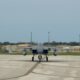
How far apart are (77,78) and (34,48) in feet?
66.5

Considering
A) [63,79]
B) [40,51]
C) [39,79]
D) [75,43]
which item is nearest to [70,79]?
[63,79]

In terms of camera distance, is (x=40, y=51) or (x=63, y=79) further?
(x=40, y=51)

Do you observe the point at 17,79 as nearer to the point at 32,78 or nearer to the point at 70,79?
the point at 32,78

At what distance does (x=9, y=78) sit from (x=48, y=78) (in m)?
2.09

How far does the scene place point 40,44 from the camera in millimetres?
40812

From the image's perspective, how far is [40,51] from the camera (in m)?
40.1

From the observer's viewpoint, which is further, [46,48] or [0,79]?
[46,48]

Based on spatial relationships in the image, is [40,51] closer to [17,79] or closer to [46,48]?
[46,48]

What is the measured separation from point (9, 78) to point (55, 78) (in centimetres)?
248

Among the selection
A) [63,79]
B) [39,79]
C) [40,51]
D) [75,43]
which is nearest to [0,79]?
[39,79]

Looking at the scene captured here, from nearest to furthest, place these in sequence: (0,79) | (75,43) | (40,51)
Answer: (0,79) → (40,51) → (75,43)

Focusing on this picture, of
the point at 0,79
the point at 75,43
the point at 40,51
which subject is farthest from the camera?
the point at 75,43

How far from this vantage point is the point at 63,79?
19.7m

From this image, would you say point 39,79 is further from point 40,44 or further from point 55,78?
point 40,44
